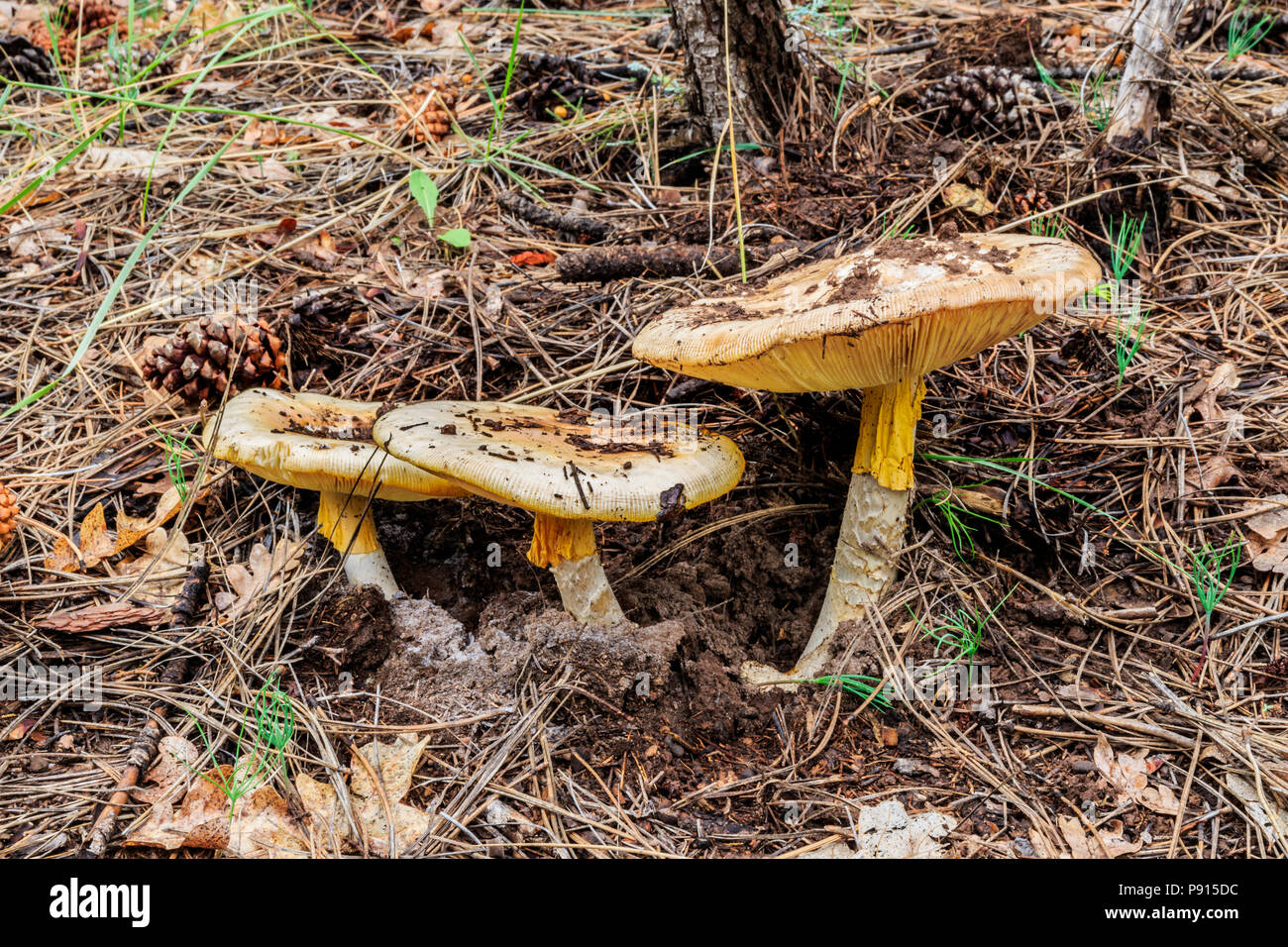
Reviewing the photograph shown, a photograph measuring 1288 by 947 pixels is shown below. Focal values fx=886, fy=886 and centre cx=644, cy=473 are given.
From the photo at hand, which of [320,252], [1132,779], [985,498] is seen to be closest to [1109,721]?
[1132,779]

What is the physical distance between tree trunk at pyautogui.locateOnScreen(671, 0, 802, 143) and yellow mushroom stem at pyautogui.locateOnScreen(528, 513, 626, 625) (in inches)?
86.6

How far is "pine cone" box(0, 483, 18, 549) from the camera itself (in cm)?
279

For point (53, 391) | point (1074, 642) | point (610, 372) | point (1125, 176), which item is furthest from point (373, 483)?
point (1125, 176)

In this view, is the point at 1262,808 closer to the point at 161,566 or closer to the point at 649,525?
the point at 649,525

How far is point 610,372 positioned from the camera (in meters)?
3.19

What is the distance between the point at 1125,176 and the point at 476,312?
2.62m

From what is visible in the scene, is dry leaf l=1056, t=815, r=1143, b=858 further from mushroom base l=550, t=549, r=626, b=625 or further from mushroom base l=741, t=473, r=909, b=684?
mushroom base l=550, t=549, r=626, b=625

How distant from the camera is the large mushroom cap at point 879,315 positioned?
6.35 ft

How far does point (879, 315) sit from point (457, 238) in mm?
2209

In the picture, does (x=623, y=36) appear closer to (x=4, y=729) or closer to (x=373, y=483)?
(x=373, y=483)

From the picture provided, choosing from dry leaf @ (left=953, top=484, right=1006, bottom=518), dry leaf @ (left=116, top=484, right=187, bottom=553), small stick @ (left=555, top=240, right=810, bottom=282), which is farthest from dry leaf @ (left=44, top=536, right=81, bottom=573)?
dry leaf @ (left=953, top=484, right=1006, bottom=518)

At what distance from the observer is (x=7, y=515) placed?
9.21ft

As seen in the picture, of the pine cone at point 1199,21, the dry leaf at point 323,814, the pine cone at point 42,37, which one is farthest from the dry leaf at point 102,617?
the pine cone at point 1199,21

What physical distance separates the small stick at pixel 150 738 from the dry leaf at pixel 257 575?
76mm
